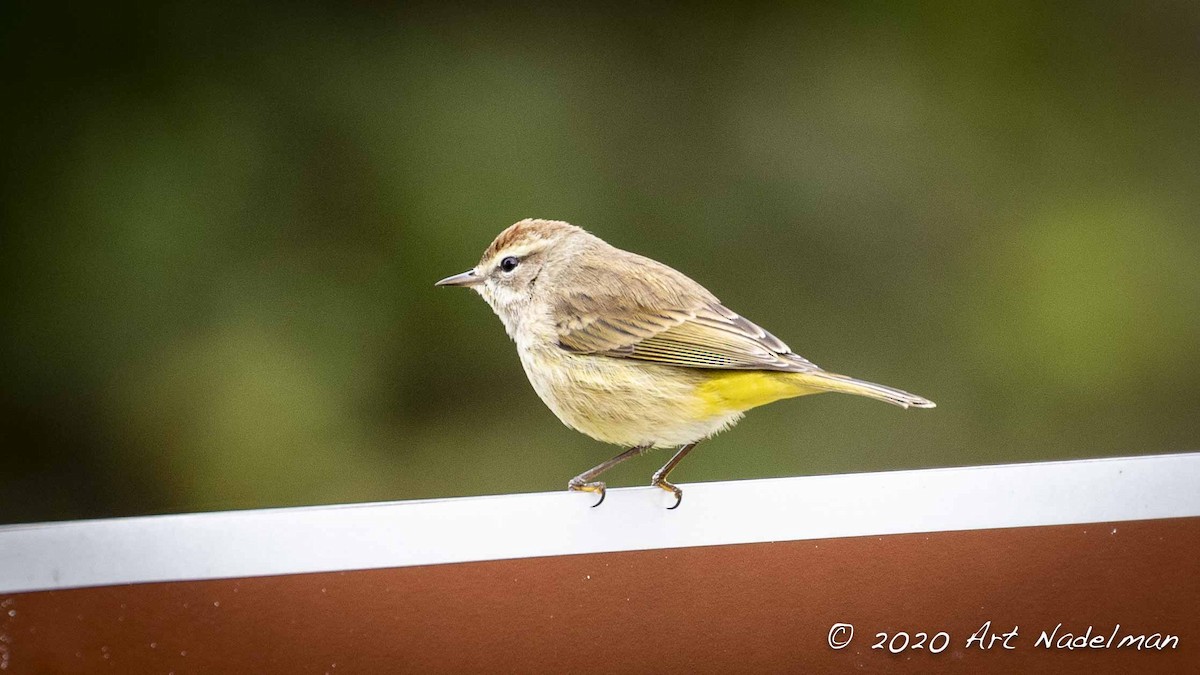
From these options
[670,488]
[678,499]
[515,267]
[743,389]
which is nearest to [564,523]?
[678,499]

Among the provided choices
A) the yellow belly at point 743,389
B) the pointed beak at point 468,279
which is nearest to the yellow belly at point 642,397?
the yellow belly at point 743,389

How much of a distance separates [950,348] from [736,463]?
69cm

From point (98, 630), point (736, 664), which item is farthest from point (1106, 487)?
point (98, 630)

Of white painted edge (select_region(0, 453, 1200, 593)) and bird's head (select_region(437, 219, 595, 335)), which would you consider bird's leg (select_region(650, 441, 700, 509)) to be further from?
bird's head (select_region(437, 219, 595, 335))

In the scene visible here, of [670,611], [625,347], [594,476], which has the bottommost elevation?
[594,476]

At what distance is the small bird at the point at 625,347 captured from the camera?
2.24 m

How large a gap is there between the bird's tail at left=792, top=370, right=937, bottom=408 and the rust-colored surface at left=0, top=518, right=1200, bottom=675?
281 millimetres

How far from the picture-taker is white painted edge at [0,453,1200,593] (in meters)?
1.70

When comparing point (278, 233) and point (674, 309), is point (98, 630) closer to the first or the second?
point (674, 309)

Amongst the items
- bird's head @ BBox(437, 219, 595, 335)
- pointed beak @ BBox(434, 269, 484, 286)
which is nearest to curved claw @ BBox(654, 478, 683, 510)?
bird's head @ BBox(437, 219, 595, 335)

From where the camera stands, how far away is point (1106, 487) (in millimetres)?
1759

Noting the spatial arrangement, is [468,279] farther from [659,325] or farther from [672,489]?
[672,489]

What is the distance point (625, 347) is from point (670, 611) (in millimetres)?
749

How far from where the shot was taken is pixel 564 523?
1784mm
